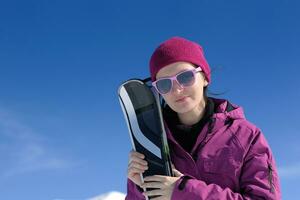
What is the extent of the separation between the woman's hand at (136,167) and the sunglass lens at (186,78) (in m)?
0.85

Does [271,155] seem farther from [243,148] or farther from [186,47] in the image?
[186,47]

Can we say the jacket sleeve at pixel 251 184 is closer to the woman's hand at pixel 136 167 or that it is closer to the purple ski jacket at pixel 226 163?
the purple ski jacket at pixel 226 163

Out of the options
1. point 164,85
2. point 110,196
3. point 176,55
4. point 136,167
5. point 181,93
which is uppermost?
point 110,196

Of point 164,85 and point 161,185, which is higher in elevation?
point 164,85

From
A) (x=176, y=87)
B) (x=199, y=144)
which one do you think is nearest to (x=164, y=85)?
(x=176, y=87)

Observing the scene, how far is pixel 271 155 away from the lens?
5.41 m

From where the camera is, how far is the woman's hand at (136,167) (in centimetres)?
558

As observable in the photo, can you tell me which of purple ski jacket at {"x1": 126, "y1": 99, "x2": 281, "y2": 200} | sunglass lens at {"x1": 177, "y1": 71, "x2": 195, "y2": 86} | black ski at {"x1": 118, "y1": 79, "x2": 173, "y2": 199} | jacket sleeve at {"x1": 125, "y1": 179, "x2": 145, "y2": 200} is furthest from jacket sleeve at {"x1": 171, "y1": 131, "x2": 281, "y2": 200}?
sunglass lens at {"x1": 177, "y1": 71, "x2": 195, "y2": 86}

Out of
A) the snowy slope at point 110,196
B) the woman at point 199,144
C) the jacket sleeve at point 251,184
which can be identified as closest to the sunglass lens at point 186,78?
the woman at point 199,144

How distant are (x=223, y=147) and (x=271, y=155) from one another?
470mm

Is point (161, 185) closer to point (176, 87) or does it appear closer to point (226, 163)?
point (226, 163)

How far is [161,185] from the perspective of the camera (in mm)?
5336

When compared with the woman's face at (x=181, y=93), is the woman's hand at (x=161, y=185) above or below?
below

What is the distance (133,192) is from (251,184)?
1308 mm
